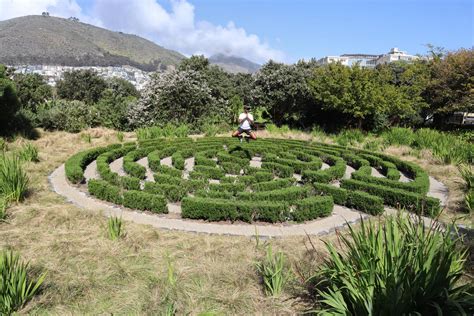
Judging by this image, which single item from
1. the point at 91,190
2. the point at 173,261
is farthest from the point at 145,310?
the point at 91,190

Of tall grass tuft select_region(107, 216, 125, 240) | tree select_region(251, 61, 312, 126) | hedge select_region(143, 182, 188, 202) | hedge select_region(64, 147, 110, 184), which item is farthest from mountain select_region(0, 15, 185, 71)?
→ tall grass tuft select_region(107, 216, 125, 240)

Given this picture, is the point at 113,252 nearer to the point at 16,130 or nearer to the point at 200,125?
the point at 16,130

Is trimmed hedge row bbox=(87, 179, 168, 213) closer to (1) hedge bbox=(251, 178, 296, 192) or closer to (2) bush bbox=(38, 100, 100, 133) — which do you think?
(1) hedge bbox=(251, 178, 296, 192)

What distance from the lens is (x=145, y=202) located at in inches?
385

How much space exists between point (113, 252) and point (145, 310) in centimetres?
202

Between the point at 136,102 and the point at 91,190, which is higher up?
the point at 136,102

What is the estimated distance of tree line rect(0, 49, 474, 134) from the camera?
2433 centimetres

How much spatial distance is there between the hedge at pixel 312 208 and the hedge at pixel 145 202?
11.4ft

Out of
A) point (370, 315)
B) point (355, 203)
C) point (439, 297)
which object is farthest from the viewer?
point (355, 203)

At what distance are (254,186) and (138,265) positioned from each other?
18.7 feet

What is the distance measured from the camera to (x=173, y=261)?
22.0 ft

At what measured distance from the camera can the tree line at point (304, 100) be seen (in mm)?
24328

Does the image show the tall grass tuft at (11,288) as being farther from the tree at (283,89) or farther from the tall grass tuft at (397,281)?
the tree at (283,89)

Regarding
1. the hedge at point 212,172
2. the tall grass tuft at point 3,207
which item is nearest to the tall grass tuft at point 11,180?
the tall grass tuft at point 3,207
